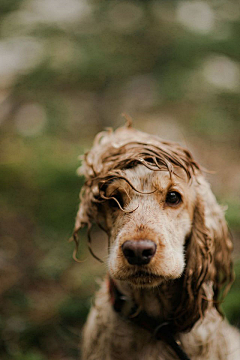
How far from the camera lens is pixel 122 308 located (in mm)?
2592

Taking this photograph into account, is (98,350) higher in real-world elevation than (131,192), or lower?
lower

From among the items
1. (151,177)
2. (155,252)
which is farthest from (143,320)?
(151,177)

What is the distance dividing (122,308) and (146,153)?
1020 millimetres

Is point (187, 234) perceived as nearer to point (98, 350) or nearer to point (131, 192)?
point (131, 192)

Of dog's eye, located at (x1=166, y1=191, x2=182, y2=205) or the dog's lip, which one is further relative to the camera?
dog's eye, located at (x1=166, y1=191, x2=182, y2=205)

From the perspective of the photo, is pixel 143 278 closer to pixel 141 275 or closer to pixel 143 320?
pixel 141 275

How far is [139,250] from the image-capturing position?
83.5 inches

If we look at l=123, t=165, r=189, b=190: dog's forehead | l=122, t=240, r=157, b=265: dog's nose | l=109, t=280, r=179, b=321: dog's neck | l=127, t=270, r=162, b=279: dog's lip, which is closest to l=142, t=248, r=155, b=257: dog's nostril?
l=122, t=240, r=157, b=265: dog's nose

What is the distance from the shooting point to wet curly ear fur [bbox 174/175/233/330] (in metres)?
2.54

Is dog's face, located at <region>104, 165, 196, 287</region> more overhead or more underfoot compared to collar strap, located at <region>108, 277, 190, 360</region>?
more overhead

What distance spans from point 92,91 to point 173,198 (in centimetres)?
601

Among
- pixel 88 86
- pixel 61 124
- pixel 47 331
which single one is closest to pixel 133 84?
pixel 88 86

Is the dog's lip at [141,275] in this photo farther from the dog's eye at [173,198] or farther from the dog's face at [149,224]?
the dog's eye at [173,198]

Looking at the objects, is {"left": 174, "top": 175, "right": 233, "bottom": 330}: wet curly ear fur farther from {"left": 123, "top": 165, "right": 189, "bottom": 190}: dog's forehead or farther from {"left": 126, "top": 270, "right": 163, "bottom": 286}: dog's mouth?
{"left": 126, "top": 270, "right": 163, "bottom": 286}: dog's mouth
